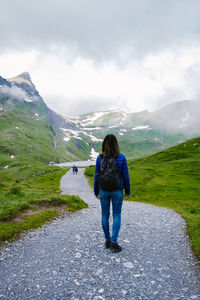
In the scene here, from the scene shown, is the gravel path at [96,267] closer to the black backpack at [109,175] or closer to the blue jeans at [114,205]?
the blue jeans at [114,205]

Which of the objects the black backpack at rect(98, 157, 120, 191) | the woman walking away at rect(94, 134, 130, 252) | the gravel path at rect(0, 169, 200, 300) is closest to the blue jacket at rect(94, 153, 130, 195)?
the woman walking away at rect(94, 134, 130, 252)

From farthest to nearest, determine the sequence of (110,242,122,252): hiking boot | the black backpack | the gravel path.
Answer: (110,242,122,252): hiking boot, the black backpack, the gravel path

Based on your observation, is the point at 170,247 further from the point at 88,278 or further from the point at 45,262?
the point at 45,262

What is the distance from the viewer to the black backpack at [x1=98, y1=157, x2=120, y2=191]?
9.06m

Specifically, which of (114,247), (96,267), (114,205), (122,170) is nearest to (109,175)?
(122,170)

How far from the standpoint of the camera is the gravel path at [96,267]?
656 centimetres

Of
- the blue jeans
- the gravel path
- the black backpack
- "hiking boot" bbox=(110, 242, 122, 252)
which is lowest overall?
the gravel path

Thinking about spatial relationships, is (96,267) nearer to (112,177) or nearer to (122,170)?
Result: (112,177)

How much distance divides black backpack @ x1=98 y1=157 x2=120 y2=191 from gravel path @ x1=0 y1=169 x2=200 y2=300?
3128 millimetres

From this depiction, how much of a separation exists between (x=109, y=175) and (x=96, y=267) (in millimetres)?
3751

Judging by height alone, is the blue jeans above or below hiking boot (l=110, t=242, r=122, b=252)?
above

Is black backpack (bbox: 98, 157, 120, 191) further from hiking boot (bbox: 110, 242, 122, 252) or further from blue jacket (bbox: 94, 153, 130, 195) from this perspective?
hiking boot (bbox: 110, 242, 122, 252)

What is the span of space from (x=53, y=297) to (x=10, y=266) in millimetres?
2907

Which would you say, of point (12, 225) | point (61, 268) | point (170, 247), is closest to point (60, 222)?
point (12, 225)
